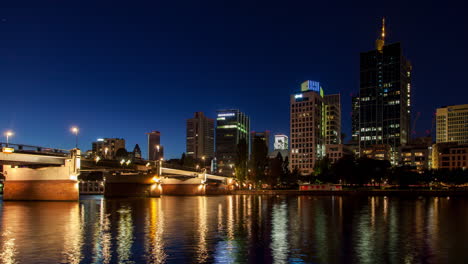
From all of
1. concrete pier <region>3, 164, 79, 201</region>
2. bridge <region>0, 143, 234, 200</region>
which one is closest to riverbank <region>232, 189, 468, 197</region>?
bridge <region>0, 143, 234, 200</region>

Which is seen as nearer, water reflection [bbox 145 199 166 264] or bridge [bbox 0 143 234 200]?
water reflection [bbox 145 199 166 264]

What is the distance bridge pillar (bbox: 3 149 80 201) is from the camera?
80.0m

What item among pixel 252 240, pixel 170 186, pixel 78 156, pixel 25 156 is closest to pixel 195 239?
pixel 252 240

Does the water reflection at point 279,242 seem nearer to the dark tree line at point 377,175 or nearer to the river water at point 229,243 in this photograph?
the river water at point 229,243

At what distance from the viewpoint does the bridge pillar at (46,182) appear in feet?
262

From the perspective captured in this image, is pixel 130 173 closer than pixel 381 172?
Yes

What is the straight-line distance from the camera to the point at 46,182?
8162cm

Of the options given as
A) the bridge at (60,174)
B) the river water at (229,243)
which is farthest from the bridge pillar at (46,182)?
the river water at (229,243)

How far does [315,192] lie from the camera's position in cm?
13738

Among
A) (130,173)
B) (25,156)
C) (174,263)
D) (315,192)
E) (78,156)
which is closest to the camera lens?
(174,263)

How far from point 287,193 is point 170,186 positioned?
3669 cm

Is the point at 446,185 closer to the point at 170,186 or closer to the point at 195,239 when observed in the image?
the point at 170,186

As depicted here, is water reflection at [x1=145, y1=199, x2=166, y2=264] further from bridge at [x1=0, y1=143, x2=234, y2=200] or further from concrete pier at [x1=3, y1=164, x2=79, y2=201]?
concrete pier at [x1=3, y1=164, x2=79, y2=201]

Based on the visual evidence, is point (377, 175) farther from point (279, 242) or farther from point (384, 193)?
point (279, 242)
